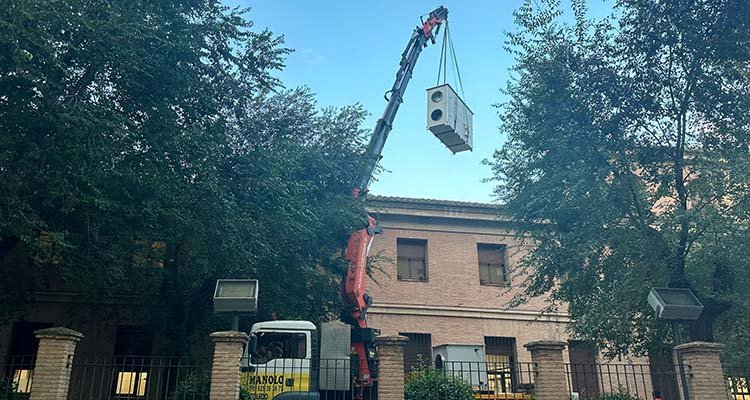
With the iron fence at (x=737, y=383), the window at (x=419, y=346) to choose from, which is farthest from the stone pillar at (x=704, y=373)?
the window at (x=419, y=346)

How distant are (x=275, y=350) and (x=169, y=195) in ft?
12.9

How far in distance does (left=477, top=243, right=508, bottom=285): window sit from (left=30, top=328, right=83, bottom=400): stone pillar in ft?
53.3


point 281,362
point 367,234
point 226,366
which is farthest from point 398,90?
point 226,366

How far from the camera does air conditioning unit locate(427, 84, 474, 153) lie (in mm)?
13055

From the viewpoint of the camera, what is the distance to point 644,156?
40.9 ft

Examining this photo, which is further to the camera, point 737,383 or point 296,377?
point 737,383

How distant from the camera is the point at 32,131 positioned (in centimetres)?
1131

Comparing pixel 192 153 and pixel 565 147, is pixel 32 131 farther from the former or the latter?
pixel 565 147

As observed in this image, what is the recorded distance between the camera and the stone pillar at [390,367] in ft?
32.2

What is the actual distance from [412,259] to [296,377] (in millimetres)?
11325

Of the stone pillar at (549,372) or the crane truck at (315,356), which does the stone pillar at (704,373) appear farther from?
the crane truck at (315,356)

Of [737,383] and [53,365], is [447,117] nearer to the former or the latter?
[737,383]

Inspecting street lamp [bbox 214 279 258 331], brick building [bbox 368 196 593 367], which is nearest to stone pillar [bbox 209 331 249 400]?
street lamp [bbox 214 279 258 331]

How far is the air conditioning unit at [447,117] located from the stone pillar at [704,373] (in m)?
6.15
